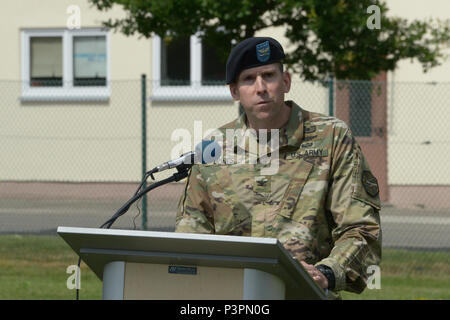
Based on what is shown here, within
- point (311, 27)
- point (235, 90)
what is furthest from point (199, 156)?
point (311, 27)

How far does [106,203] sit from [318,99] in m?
3.86

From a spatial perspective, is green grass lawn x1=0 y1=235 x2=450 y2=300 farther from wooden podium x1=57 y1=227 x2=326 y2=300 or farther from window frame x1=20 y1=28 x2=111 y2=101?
window frame x1=20 y1=28 x2=111 y2=101

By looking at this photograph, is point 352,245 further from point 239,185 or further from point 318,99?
point 318,99

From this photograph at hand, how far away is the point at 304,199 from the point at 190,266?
3.03 feet

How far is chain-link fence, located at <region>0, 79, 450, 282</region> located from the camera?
39.6ft

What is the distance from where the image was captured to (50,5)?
1883 centimetres

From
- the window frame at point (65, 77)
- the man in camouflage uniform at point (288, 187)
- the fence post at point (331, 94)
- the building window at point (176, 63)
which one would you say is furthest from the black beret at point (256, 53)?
the building window at point (176, 63)

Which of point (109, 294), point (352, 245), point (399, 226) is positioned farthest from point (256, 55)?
point (399, 226)

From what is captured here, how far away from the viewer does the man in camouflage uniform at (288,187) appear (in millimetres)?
Answer: 3256

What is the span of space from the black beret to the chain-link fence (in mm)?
7380

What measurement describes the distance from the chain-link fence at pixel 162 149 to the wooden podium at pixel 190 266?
8.18m

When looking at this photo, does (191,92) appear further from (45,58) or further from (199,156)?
(199,156)

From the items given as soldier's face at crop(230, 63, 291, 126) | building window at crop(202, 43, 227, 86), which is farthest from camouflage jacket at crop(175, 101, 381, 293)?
building window at crop(202, 43, 227, 86)
